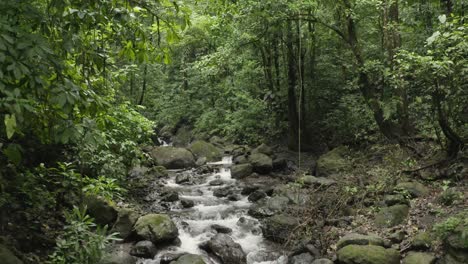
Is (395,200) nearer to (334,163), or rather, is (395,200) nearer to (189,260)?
(334,163)

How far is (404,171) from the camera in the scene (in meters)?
9.51

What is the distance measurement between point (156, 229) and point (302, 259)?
306 cm

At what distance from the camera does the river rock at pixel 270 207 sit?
9.61 meters

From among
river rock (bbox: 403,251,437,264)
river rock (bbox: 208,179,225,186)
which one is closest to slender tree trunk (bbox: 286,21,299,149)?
river rock (bbox: 208,179,225,186)

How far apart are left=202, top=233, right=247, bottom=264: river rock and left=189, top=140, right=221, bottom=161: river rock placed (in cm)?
915

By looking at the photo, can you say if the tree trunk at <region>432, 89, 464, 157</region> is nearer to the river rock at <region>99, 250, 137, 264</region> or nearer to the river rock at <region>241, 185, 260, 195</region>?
the river rock at <region>241, 185, 260, 195</region>

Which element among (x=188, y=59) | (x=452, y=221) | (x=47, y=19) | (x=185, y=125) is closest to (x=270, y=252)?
(x=452, y=221)

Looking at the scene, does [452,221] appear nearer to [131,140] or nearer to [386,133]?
[386,133]

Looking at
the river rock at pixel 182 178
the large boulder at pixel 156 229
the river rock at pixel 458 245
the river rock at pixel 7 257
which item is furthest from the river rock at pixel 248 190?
the river rock at pixel 7 257

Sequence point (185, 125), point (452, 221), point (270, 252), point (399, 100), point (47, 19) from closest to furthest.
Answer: point (47, 19)
point (452, 221)
point (270, 252)
point (399, 100)
point (185, 125)

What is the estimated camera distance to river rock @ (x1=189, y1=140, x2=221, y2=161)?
17305 millimetres

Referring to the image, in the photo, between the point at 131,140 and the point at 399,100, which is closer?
the point at 131,140

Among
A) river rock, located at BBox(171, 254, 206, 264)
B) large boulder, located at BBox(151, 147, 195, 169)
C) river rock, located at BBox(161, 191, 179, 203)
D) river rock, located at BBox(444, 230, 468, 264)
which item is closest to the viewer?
river rock, located at BBox(444, 230, 468, 264)

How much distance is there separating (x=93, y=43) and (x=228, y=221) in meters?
6.67
